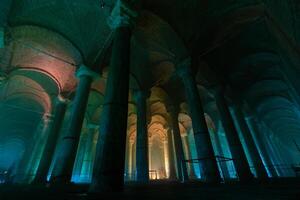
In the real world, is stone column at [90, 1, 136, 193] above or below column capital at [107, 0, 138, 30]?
below

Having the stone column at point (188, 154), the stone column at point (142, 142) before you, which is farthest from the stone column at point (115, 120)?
the stone column at point (188, 154)

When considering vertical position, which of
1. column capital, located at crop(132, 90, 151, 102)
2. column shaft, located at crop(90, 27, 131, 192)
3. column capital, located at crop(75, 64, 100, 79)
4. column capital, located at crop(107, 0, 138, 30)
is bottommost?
column shaft, located at crop(90, 27, 131, 192)

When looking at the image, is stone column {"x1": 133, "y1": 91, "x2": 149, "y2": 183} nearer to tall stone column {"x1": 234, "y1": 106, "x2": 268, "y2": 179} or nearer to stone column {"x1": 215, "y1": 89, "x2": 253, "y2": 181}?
stone column {"x1": 215, "y1": 89, "x2": 253, "y2": 181}

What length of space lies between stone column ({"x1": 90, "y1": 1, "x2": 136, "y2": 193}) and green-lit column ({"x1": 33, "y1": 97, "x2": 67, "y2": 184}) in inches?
272

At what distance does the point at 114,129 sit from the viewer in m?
3.75

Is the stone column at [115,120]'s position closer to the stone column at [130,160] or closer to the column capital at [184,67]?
the column capital at [184,67]

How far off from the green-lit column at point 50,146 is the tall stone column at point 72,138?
6.16ft

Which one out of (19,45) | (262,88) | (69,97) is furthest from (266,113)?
(19,45)

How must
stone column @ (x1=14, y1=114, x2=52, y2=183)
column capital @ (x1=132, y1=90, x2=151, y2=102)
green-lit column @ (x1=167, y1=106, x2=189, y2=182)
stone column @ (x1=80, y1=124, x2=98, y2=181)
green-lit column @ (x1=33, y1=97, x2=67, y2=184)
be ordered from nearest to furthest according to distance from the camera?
1. green-lit column @ (x1=33, y1=97, x2=67, y2=184)
2. green-lit column @ (x1=167, y1=106, x2=189, y2=182)
3. column capital @ (x1=132, y1=90, x2=151, y2=102)
4. stone column @ (x1=14, y1=114, x2=52, y2=183)
5. stone column @ (x1=80, y1=124, x2=98, y2=181)

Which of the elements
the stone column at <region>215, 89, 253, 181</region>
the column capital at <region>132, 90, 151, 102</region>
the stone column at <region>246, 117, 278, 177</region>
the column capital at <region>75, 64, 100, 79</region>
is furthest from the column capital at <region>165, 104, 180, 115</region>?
the column capital at <region>75, 64, 100, 79</region>

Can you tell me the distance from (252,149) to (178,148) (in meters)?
4.06

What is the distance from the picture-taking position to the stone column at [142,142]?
820 cm

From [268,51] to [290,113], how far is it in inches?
445

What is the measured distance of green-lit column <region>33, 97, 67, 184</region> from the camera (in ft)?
28.3
